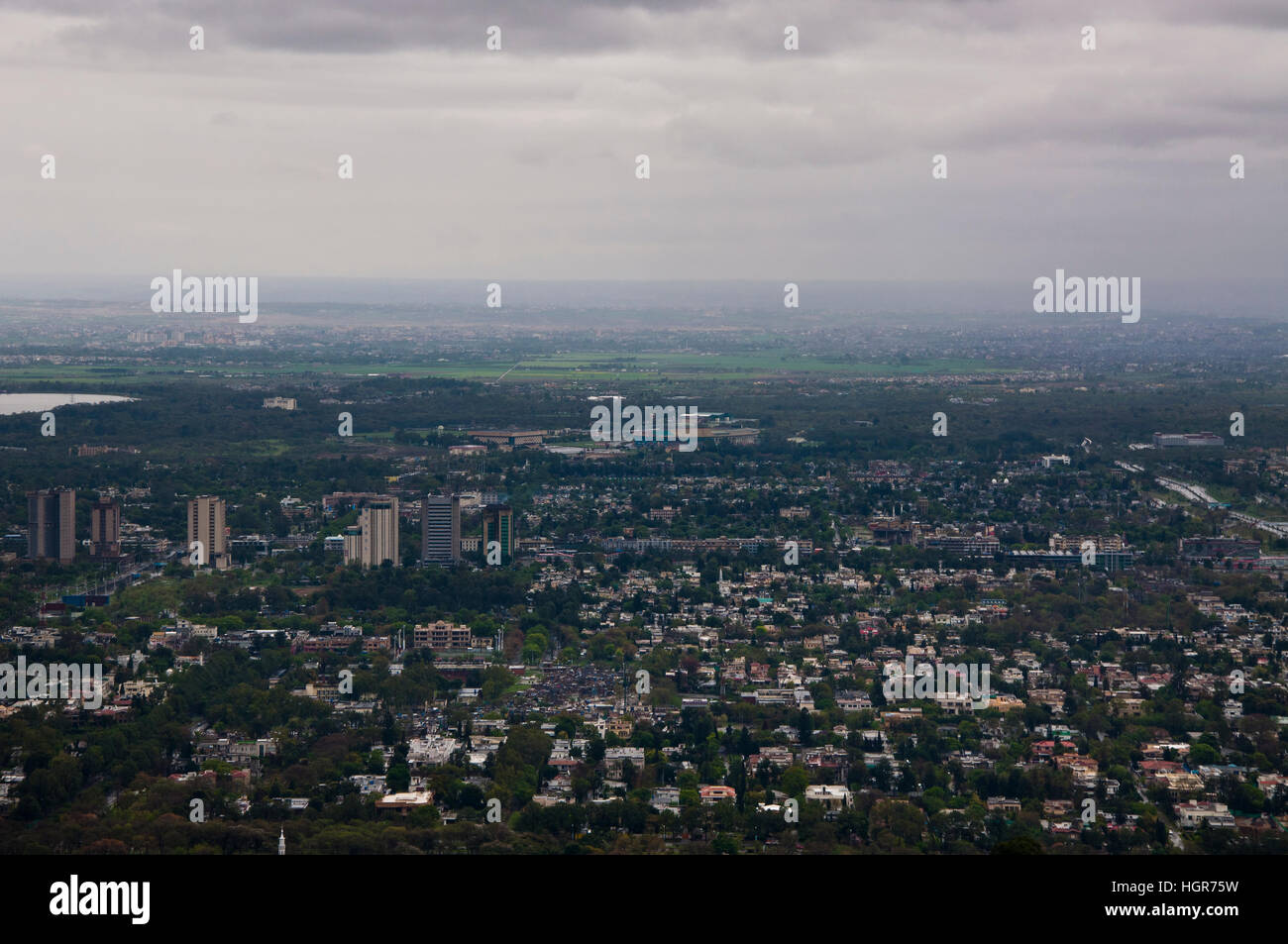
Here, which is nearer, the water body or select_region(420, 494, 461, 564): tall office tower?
select_region(420, 494, 461, 564): tall office tower

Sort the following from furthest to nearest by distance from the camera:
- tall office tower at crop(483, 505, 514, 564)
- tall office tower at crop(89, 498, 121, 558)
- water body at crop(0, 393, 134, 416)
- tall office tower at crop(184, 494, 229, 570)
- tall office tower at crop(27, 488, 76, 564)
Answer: water body at crop(0, 393, 134, 416), tall office tower at crop(483, 505, 514, 564), tall office tower at crop(89, 498, 121, 558), tall office tower at crop(184, 494, 229, 570), tall office tower at crop(27, 488, 76, 564)

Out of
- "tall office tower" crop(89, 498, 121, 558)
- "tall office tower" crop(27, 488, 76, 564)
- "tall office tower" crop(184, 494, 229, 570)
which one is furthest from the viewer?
"tall office tower" crop(89, 498, 121, 558)

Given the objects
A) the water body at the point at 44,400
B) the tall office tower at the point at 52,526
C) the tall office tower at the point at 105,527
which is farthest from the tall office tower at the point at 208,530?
the water body at the point at 44,400

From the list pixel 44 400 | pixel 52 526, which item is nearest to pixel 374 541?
pixel 52 526

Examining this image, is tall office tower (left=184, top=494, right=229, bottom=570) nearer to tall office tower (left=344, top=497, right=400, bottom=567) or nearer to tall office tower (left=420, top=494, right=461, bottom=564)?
tall office tower (left=344, top=497, right=400, bottom=567)

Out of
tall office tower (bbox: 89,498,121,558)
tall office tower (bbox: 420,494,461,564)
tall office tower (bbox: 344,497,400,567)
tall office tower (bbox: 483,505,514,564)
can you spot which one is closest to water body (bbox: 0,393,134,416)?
tall office tower (bbox: 89,498,121,558)
